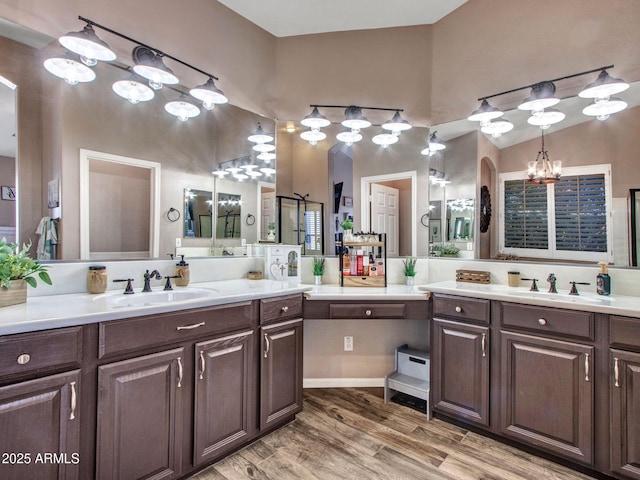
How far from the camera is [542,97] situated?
7.38 ft

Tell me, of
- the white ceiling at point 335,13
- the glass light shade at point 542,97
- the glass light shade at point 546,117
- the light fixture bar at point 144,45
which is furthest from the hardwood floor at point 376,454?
the white ceiling at point 335,13

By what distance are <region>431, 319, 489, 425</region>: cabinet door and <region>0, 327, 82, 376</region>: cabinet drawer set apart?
2.06m

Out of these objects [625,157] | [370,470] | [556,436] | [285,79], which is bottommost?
[370,470]

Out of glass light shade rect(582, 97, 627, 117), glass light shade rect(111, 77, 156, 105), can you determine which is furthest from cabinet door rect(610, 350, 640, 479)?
glass light shade rect(111, 77, 156, 105)

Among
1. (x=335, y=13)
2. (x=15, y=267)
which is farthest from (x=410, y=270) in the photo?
(x=15, y=267)

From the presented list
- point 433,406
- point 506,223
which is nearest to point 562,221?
point 506,223

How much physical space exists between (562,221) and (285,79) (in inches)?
97.1

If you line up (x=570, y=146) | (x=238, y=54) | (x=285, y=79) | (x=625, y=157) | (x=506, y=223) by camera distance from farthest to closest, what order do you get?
(x=285, y=79) → (x=238, y=54) → (x=506, y=223) → (x=570, y=146) → (x=625, y=157)

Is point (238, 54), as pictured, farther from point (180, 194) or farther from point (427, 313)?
point (427, 313)

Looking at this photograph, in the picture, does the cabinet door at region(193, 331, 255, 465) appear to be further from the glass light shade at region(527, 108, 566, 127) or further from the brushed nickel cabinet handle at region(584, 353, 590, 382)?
the glass light shade at region(527, 108, 566, 127)

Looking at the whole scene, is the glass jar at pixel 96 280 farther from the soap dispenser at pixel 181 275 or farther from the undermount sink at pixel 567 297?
the undermount sink at pixel 567 297

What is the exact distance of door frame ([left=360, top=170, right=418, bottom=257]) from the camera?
283cm

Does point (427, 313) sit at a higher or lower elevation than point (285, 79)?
lower

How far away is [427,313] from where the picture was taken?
7.72ft
